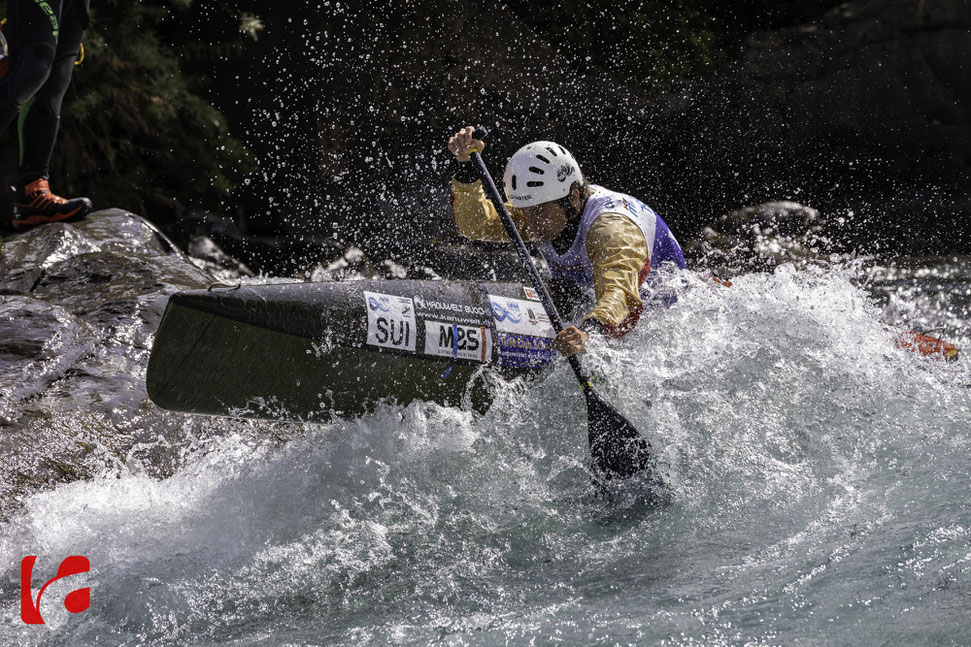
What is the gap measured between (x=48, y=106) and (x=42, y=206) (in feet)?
2.29

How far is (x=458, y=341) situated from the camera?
4039 mm

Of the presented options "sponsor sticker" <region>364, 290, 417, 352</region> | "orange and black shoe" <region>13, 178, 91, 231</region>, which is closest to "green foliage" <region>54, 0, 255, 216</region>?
"orange and black shoe" <region>13, 178, 91, 231</region>

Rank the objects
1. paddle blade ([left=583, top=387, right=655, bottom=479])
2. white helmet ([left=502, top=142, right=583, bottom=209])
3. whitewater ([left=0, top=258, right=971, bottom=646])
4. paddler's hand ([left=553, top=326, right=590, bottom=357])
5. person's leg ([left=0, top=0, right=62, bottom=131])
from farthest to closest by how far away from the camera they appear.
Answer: person's leg ([left=0, top=0, right=62, bottom=131]) < white helmet ([left=502, top=142, right=583, bottom=209]) < paddle blade ([left=583, top=387, right=655, bottom=479]) < paddler's hand ([left=553, top=326, right=590, bottom=357]) < whitewater ([left=0, top=258, right=971, bottom=646])

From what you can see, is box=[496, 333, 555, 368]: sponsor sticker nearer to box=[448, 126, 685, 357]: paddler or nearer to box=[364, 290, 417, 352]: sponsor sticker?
box=[448, 126, 685, 357]: paddler

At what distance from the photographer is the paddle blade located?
372cm

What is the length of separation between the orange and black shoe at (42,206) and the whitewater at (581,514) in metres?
2.61

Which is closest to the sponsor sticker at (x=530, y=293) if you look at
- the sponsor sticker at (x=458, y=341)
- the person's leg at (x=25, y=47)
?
the sponsor sticker at (x=458, y=341)

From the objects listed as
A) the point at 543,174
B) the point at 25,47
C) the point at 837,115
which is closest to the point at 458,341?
the point at 543,174

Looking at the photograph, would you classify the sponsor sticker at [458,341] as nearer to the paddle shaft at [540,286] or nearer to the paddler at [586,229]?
the paddle shaft at [540,286]

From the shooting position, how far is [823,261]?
8.69m

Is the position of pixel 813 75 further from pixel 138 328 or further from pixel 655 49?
pixel 138 328

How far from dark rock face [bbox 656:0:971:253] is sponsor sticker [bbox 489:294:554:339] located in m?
6.77

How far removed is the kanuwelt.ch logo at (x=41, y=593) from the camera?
9.63ft

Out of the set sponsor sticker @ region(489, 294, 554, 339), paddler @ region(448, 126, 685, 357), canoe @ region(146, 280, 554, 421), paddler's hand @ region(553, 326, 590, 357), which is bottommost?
canoe @ region(146, 280, 554, 421)
